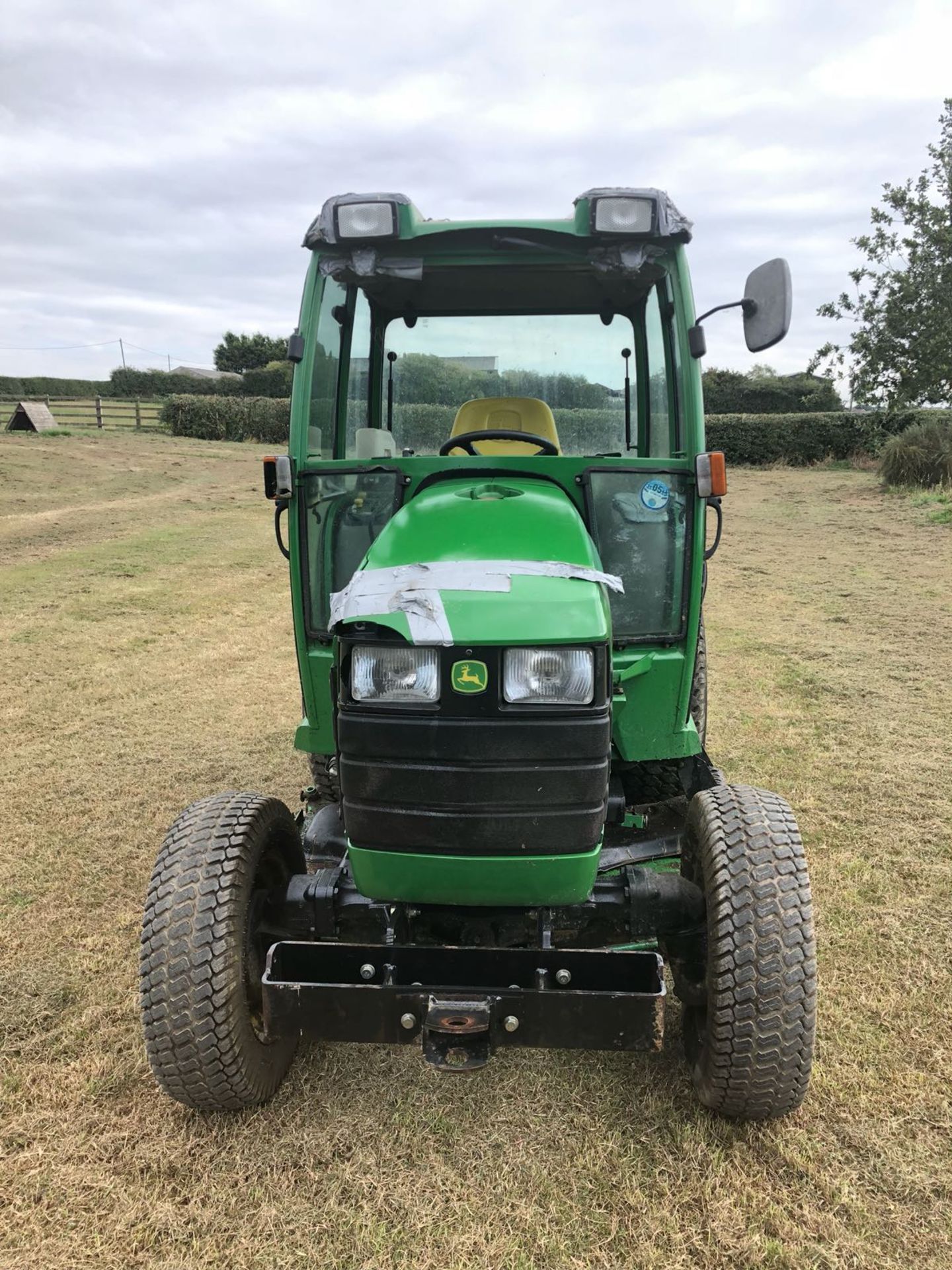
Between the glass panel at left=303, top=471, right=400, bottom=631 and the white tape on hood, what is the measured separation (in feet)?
2.49

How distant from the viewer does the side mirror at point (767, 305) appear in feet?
8.32

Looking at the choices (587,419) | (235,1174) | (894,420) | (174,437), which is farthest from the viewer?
(174,437)

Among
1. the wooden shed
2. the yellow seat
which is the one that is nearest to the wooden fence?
the wooden shed

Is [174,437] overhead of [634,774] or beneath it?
overhead

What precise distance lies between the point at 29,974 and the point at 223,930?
1.19 metres

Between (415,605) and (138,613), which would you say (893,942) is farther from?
(138,613)

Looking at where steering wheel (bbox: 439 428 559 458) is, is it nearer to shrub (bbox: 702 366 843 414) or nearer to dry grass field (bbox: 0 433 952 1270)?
dry grass field (bbox: 0 433 952 1270)

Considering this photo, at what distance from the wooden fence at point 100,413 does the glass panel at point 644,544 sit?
26.9 metres

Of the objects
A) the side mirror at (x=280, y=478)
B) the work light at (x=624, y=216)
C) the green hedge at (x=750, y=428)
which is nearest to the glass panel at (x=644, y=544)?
the work light at (x=624, y=216)

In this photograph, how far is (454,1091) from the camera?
8.15ft

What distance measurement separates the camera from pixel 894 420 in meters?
20.9

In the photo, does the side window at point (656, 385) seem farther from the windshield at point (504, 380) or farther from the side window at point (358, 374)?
the side window at point (358, 374)

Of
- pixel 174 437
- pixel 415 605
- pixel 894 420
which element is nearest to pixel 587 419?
pixel 415 605

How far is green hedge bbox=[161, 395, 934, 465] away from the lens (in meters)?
22.2
